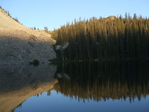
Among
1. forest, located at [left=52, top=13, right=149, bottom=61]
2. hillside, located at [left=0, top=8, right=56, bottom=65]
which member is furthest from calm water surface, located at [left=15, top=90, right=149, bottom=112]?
forest, located at [left=52, top=13, right=149, bottom=61]

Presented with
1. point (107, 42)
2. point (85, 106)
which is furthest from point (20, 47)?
point (85, 106)

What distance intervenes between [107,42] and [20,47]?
36.8 metres

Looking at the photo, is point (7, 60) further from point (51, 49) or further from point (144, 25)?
point (144, 25)

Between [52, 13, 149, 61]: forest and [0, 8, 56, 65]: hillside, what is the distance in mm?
8392

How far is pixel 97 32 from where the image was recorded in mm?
88438

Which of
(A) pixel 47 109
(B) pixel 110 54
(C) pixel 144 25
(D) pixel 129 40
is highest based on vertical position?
(C) pixel 144 25

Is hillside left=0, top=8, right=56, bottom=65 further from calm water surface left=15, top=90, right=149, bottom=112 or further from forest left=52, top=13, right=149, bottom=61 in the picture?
calm water surface left=15, top=90, right=149, bottom=112

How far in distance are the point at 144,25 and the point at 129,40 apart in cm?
1315

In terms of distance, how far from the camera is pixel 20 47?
243 ft

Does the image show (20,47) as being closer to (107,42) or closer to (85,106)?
(107,42)

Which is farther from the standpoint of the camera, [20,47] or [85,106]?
[20,47]

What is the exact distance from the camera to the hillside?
6775 cm

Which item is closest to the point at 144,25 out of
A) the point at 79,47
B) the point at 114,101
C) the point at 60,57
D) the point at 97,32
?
the point at 97,32

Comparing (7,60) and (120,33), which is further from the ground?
(120,33)
